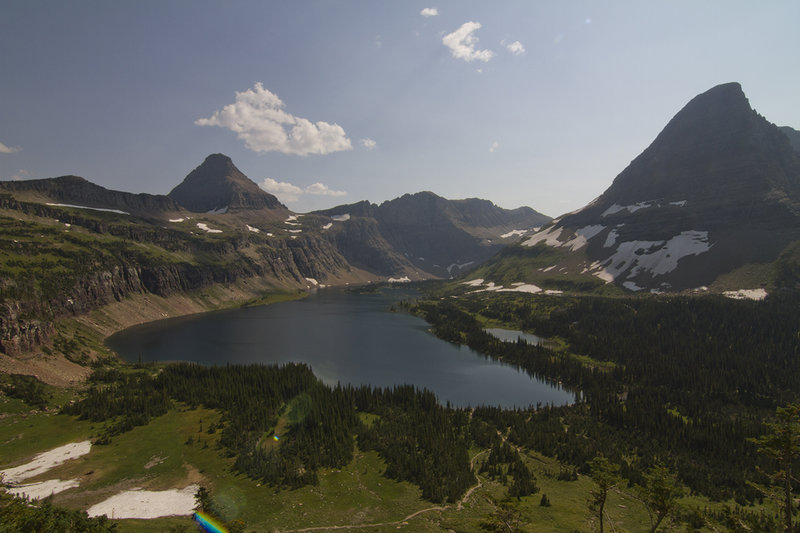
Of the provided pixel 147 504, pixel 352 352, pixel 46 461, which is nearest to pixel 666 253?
pixel 352 352

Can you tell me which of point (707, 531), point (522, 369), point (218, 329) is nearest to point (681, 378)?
point (522, 369)

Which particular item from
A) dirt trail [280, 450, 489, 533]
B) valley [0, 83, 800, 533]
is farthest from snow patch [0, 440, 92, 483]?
dirt trail [280, 450, 489, 533]

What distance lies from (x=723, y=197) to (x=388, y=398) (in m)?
219

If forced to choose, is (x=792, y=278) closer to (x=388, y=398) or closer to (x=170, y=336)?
(x=388, y=398)

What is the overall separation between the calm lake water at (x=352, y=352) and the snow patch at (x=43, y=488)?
49.5 meters

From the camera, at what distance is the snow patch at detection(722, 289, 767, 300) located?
435ft

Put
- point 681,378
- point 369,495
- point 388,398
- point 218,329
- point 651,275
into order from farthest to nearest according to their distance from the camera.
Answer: point 651,275, point 218,329, point 681,378, point 388,398, point 369,495

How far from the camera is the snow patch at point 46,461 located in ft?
150

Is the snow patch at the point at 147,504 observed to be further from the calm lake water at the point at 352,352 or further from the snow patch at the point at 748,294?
the snow patch at the point at 748,294

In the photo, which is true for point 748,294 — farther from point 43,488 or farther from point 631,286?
point 43,488

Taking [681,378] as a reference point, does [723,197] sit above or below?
above

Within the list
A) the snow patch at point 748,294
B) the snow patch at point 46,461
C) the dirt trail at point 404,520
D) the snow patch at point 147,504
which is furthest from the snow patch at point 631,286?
the snow patch at point 46,461

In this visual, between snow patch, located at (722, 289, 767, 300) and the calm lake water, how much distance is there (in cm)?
9560

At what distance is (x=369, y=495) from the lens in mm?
43188
